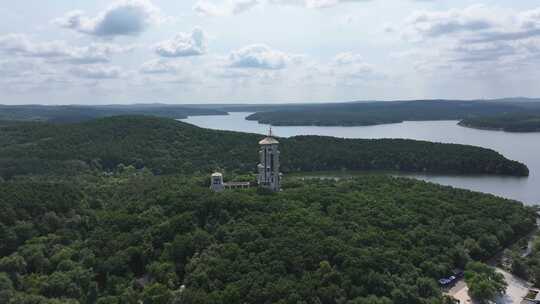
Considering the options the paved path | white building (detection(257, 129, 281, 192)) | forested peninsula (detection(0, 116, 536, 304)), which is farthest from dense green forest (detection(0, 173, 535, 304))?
white building (detection(257, 129, 281, 192))

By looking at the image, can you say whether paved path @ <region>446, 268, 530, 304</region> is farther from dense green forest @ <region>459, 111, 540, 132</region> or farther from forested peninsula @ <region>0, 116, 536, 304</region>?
dense green forest @ <region>459, 111, 540, 132</region>

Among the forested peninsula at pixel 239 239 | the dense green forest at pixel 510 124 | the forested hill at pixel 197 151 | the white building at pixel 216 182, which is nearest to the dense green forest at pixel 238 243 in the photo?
the forested peninsula at pixel 239 239

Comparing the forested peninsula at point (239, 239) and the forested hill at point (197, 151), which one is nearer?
the forested peninsula at point (239, 239)

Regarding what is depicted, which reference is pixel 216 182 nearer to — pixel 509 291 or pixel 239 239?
pixel 239 239

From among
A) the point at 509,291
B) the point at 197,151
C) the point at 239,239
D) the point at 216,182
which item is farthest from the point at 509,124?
the point at 239,239

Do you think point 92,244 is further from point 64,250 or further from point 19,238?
point 19,238

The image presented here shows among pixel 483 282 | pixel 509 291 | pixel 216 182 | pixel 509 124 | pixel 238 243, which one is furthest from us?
pixel 509 124

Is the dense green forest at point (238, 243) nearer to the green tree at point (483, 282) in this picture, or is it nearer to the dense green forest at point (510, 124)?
the green tree at point (483, 282)
